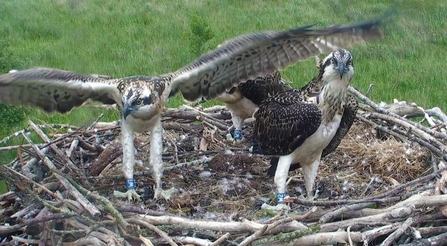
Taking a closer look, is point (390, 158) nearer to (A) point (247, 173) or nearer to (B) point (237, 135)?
(A) point (247, 173)

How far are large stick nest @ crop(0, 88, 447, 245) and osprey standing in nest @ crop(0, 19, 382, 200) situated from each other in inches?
14.0

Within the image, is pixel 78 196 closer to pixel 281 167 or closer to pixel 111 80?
pixel 111 80

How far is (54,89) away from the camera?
5.72 m

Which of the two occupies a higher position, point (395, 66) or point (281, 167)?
point (281, 167)

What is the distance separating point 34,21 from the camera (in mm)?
8430

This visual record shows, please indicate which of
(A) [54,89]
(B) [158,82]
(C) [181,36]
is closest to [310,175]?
(B) [158,82]

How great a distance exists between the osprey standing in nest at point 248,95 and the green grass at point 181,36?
1.25m

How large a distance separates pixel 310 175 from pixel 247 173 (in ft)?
2.43

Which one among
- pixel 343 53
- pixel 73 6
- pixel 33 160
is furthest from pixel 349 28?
pixel 73 6

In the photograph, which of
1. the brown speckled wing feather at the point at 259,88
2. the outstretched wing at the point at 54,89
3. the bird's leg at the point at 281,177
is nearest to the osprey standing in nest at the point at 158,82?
the outstretched wing at the point at 54,89

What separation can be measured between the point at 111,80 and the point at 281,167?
150 centimetres

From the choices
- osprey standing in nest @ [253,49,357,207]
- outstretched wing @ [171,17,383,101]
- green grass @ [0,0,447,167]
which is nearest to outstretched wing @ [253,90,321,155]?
osprey standing in nest @ [253,49,357,207]

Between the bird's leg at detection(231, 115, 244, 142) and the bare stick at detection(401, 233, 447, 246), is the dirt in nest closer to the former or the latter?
the bird's leg at detection(231, 115, 244, 142)

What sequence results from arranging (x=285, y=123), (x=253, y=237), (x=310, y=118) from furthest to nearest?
(x=285, y=123) → (x=310, y=118) → (x=253, y=237)
